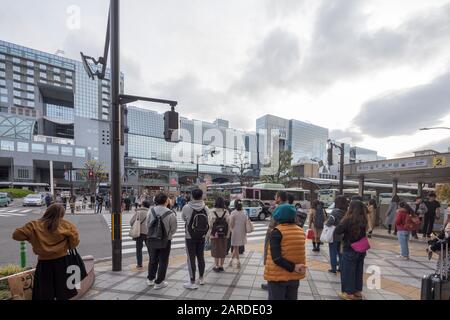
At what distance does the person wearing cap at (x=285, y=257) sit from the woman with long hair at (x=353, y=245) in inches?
65.1

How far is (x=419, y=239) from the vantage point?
9.98m

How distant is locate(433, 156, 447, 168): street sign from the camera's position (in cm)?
1041

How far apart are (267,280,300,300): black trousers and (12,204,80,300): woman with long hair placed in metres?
2.64

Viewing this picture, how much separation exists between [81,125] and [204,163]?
49.0m

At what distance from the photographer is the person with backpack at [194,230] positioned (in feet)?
15.4

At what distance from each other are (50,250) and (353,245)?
433cm

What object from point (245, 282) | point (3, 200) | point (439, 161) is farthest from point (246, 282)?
point (3, 200)

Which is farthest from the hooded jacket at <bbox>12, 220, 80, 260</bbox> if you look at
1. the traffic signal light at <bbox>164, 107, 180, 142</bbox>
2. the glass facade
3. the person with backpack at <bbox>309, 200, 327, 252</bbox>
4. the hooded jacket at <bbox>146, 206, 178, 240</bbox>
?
the glass facade

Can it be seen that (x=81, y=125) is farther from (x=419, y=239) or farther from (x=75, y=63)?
(x=419, y=239)

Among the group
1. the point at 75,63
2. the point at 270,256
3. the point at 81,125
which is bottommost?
the point at 270,256

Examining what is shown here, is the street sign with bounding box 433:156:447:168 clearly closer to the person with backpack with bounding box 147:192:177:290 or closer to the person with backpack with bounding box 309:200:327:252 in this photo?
the person with backpack with bounding box 309:200:327:252

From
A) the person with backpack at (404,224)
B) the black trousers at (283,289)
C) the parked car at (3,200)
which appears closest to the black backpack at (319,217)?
the person with backpack at (404,224)
